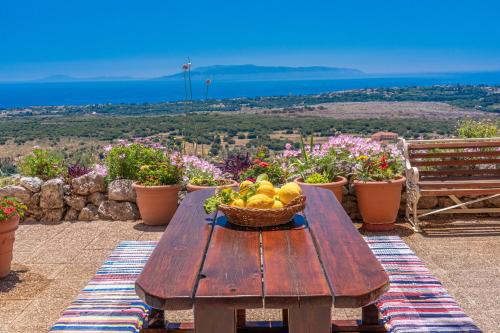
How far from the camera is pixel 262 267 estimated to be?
2.40m

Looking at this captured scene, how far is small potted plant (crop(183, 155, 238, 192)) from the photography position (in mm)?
6347

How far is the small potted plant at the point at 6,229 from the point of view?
182 inches

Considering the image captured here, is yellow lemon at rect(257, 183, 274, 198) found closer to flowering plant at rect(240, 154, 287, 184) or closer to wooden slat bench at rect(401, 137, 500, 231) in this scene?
flowering plant at rect(240, 154, 287, 184)

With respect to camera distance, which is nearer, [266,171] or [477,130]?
[266,171]

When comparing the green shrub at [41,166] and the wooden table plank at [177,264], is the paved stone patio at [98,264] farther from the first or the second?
the wooden table plank at [177,264]

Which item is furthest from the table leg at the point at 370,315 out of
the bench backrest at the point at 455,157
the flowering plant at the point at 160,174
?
the flowering plant at the point at 160,174

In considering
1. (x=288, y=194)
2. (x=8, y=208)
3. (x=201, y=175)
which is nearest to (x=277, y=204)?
(x=288, y=194)

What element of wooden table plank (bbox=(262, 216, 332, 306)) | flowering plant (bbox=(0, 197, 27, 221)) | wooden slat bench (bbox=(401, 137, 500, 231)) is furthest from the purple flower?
wooden table plank (bbox=(262, 216, 332, 306))

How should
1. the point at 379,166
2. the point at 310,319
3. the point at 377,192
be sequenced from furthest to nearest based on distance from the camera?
1. the point at 379,166
2. the point at 377,192
3. the point at 310,319

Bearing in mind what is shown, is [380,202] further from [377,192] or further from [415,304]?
[415,304]

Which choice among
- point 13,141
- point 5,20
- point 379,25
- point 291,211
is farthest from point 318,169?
point 5,20

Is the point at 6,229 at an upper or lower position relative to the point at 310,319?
lower

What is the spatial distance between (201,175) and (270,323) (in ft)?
11.2

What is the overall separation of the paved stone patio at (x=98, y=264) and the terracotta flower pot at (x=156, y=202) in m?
0.12
